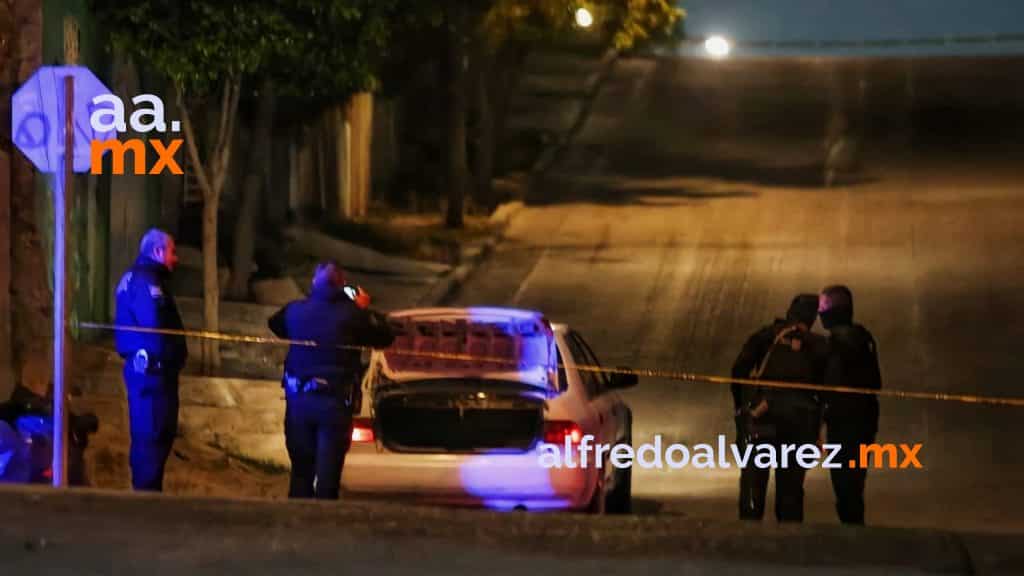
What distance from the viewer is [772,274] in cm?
2181

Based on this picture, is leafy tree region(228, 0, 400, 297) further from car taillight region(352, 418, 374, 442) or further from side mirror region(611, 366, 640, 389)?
car taillight region(352, 418, 374, 442)

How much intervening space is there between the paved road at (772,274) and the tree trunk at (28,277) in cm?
417

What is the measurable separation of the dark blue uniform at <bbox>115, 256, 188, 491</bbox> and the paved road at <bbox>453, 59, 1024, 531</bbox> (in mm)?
3547

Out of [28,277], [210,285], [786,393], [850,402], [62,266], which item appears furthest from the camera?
[210,285]

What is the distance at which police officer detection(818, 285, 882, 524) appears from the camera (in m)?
9.87

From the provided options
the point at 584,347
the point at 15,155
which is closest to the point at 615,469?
the point at 584,347

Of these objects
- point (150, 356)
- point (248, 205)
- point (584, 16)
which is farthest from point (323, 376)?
point (584, 16)

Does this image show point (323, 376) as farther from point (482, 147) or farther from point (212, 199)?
point (482, 147)

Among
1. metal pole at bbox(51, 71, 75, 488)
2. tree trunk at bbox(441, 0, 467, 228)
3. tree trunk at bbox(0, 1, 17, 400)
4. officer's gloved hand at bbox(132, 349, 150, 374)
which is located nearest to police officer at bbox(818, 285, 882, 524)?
officer's gloved hand at bbox(132, 349, 150, 374)

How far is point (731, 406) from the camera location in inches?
604

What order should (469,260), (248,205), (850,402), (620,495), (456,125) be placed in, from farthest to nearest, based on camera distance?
(456,125) < (469,260) < (248,205) < (620,495) < (850,402)

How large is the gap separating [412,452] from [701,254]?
47.4 feet

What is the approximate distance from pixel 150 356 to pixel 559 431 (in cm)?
233

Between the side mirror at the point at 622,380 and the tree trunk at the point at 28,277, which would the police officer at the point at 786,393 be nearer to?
the side mirror at the point at 622,380
